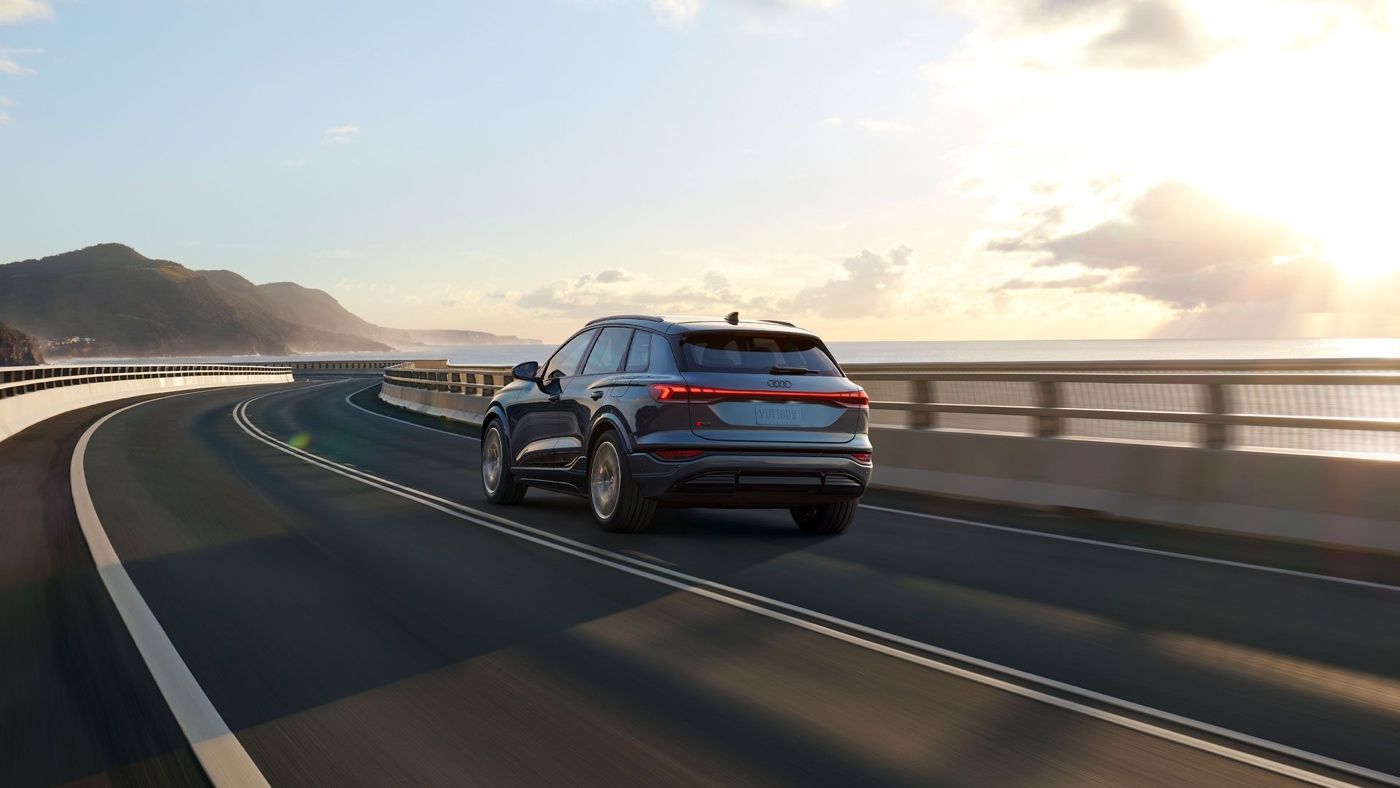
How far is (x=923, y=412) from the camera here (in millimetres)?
15156

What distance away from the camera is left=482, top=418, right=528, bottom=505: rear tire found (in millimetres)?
12945

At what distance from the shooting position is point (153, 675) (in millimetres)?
5926

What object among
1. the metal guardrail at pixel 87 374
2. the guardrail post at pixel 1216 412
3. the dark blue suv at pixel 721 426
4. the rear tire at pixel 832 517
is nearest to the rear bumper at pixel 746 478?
the dark blue suv at pixel 721 426

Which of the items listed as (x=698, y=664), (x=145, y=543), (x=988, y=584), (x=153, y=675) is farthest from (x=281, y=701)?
(x=145, y=543)

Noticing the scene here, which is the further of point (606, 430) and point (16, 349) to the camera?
point (16, 349)

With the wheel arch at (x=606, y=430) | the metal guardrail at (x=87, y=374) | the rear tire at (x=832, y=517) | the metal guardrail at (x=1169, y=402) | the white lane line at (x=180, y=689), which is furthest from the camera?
the metal guardrail at (x=87, y=374)

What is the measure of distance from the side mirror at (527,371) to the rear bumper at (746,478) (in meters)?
2.34

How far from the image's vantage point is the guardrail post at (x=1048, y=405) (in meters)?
13.4

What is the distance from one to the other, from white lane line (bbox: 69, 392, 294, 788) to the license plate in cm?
463

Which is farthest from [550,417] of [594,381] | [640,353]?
[640,353]

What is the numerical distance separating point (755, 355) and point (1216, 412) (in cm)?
448

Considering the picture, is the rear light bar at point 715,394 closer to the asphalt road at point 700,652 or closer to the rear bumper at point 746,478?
the rear bumper at point 746,478

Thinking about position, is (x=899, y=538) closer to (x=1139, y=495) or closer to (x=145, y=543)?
(x=1139, y=495)

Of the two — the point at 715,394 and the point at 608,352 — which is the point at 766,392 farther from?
the point at 608,352
